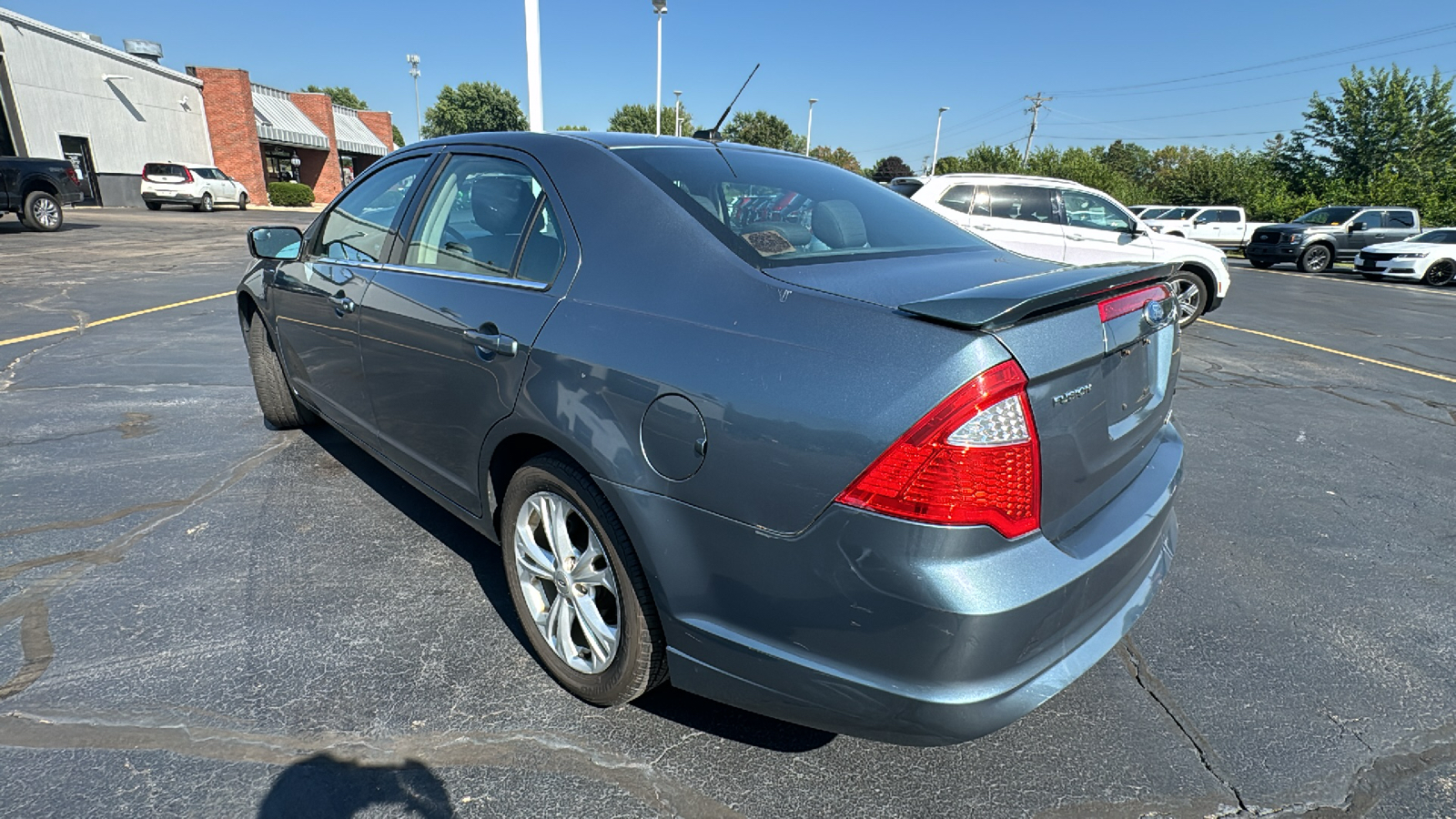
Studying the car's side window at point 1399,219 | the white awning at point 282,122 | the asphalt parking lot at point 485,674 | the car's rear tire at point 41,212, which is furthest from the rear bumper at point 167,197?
the car's side window at point 1399,219

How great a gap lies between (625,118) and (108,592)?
74.0m

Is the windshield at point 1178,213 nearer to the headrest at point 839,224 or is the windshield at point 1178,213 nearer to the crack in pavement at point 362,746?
the headrest at point 839,224

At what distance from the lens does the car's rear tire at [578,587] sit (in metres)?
1.97

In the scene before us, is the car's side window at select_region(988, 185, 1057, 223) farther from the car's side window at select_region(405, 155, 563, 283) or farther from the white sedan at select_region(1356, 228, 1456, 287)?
the white sedan at select_region(1356, 228, 1456, 287)

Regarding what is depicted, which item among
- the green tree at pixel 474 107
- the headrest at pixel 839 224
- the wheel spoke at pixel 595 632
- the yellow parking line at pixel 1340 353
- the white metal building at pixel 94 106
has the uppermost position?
the green tree at pixel 474 107

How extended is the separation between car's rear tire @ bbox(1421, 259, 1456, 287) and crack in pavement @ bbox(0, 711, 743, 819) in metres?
23.4

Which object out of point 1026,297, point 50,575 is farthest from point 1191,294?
point 50,575

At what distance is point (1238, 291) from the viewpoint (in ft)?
49.2

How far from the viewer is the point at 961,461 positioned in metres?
1.49

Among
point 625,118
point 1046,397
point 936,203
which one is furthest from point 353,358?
point 625,118

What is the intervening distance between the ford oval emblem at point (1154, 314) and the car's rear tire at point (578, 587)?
1464 millimetres

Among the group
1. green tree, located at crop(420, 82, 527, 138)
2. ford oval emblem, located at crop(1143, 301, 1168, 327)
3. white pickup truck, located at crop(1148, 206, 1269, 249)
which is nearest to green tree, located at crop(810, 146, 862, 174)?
green tree, located at crop(420, 82, 527, 138)

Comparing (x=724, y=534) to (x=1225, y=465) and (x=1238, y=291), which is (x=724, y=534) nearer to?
(x=1225, y=465)

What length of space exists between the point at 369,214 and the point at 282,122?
4381cm
